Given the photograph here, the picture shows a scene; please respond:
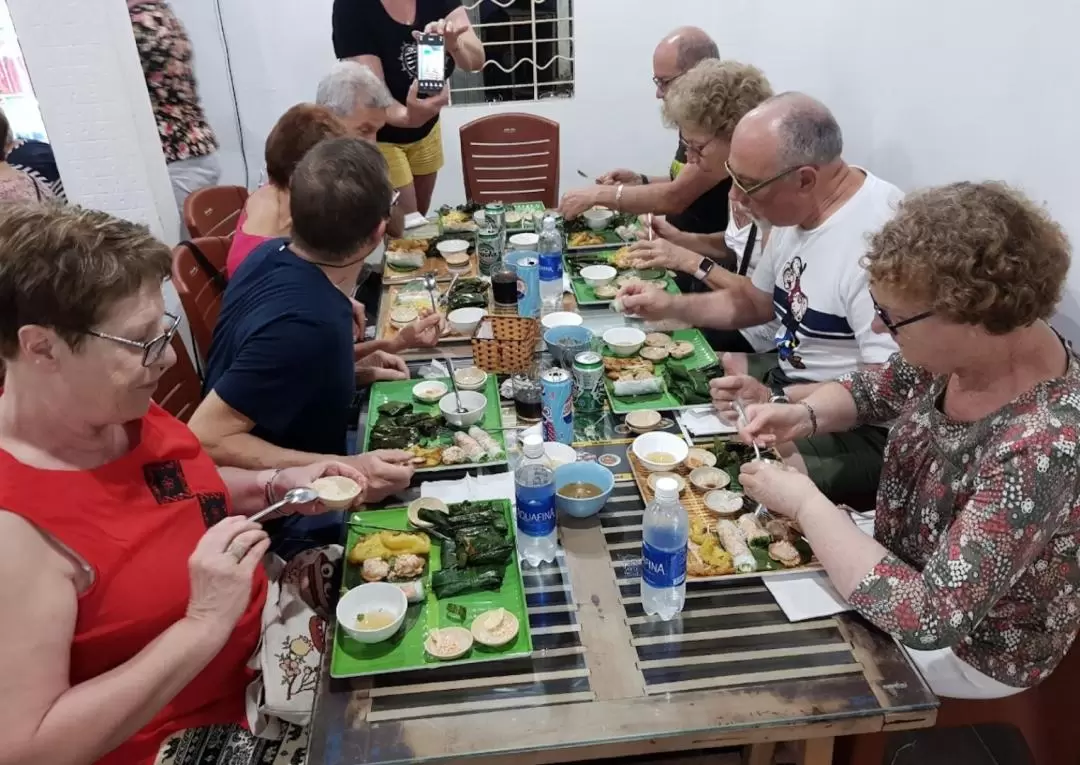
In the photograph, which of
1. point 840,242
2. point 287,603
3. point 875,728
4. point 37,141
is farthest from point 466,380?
point 37,141

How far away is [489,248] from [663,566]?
1783 mm

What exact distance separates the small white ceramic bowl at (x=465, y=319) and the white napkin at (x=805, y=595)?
4.30 ft

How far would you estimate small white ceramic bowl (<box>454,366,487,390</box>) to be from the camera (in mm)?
2264

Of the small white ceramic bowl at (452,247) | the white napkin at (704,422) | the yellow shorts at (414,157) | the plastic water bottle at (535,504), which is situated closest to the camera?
the plastic water bottle at (535,504)

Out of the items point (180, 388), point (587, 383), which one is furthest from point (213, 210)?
point (587, 383)

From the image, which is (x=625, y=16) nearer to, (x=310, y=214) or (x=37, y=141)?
(x=37, y=141)

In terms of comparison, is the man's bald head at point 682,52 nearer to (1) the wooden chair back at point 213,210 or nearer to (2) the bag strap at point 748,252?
(2) the bag strap at point 748,252

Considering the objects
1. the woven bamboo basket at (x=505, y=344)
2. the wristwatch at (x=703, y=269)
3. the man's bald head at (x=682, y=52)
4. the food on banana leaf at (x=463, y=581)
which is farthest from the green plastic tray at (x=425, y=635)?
the man's bald head at (x=682, y=52)

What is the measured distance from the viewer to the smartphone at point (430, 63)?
3.78 metres

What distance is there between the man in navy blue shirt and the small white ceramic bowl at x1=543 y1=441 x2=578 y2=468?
0.33 meters

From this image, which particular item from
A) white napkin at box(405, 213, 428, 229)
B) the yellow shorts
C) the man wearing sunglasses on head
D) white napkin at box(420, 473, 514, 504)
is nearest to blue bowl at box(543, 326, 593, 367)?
white napkin at box(420, 473, 514, 504)

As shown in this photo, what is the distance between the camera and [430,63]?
12.5 feet

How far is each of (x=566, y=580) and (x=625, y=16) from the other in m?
4.68

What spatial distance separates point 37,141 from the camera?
4.25 m
